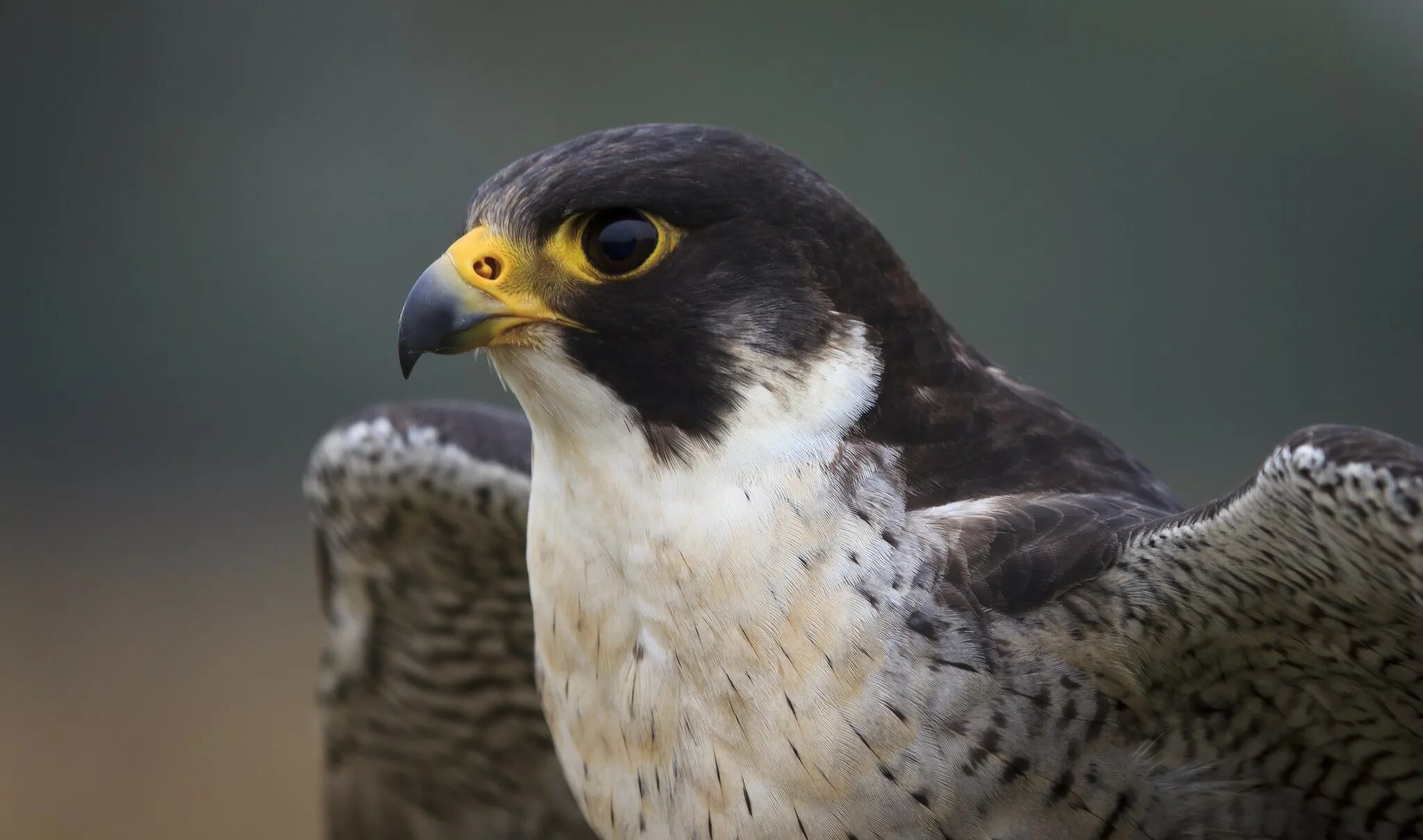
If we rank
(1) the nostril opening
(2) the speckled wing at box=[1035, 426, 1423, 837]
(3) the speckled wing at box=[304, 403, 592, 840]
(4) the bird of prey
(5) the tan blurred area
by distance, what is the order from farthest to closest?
1. (5) the tan blurred area
2. (3) the speckled wing at box=[304, 403, 592, 840]
3. (1) the nostril opening
4. (4) the bird of prey
5. (2) the speckled wing at box=[1035, 426, 1423, 837]

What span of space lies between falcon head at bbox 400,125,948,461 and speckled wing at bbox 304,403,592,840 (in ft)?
3.22

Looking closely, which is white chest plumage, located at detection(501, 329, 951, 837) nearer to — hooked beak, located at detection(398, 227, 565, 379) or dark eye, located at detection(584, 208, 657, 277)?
hooked beak, located at detection(398, 227, 565, 379)

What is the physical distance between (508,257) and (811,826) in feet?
3.61

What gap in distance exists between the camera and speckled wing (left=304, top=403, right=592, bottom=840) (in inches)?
147

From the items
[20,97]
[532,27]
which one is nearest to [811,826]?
[532,27]

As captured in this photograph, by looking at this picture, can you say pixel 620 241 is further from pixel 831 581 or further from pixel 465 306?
pixel 831 581

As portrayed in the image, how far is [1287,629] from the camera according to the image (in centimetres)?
254

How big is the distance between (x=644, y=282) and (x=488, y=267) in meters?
0.28

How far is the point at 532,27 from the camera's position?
933 centimetres

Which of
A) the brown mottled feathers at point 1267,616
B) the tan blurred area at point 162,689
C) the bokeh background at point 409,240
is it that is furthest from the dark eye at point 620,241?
the tan blurred area at point 162,689

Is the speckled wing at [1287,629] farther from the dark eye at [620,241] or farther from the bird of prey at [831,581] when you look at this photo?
the dark eye at [620,241]

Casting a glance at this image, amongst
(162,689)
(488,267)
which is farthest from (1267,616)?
(162,689)

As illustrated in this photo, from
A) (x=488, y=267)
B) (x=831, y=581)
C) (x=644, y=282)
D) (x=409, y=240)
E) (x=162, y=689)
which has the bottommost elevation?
(x=831, y=581)

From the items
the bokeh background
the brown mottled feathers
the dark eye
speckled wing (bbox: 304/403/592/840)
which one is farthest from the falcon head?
the bokeh background
